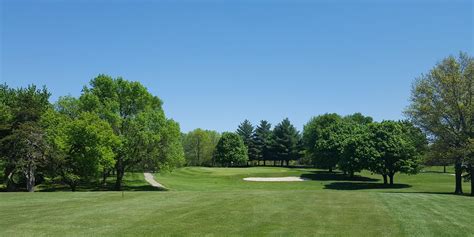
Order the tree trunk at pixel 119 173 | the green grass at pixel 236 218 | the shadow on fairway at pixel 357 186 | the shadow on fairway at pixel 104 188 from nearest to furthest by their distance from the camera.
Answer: the green grass at pixel 236 218, the shadow on fairway at pixel 104 188, the tree trunk at pixel 119 173, the shadow on fairway at pixel 357 186

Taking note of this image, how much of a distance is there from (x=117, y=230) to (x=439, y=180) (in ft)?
210

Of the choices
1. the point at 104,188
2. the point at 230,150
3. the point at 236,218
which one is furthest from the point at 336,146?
the point at 236,218

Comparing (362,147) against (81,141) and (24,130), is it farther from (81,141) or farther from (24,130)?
(24,130)

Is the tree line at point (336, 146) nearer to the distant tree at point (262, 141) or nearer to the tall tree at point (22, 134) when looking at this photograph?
the distant tree at point (262, 141)

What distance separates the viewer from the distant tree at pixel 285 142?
11906 centimetres

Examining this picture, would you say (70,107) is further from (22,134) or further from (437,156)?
(437,156)

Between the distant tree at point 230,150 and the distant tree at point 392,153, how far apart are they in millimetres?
57497

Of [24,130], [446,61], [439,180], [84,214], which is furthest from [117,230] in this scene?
[439,180]

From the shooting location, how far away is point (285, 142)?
120 metres

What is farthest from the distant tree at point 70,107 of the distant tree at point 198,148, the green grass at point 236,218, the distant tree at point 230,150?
the distant tree at point 198,148

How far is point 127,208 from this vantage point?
69.4ft

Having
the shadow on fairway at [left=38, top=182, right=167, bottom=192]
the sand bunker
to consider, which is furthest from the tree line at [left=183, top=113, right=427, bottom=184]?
the shadow on fairway at [left=38, top=182, right=167, bottom=192]

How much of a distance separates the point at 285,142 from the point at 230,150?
15022 mm

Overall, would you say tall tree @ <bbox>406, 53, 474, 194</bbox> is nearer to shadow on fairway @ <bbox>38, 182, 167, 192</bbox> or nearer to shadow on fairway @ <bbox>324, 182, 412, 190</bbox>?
shadow on fairway @ <bbox>324, 182, 412, 190</bbox>
